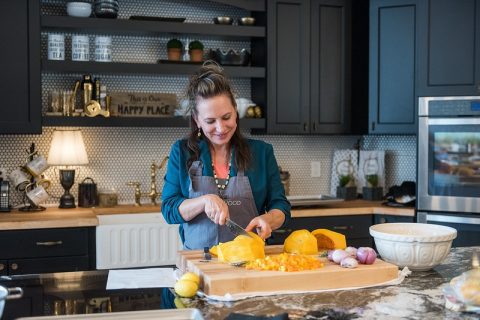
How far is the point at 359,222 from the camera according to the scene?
13.8ft

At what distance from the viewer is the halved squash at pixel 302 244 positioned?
2062 millimetres

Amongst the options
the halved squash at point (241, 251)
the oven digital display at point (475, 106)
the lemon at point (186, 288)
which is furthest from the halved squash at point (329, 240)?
the oven digital display at point (475, 106)

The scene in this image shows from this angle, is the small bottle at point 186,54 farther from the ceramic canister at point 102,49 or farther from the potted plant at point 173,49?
the ceramic canister at point 102,49

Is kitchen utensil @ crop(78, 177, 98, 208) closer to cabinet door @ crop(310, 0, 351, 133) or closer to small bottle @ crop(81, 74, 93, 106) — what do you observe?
small bottle @ crop(81, 74, 93, 106)

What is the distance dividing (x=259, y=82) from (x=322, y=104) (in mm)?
468

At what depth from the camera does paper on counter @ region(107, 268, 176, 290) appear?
6.43ft

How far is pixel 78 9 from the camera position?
3.93 m

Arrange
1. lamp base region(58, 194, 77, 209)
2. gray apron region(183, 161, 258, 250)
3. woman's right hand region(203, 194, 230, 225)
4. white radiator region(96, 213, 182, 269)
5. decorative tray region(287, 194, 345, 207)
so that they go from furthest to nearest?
decorative tray region(287, 194, 345, 207)
lamp base region(58, 194, 77, 209)
white radiator region(96, 213, 182, 269)
gray apron region(183, 161, 258, 250)
woman's right hand region(203, 194, 230, 225)

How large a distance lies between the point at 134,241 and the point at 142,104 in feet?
3.23

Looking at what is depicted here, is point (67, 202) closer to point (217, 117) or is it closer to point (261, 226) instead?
point (217, 117)

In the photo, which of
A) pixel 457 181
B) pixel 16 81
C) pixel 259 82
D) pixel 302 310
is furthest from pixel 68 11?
pixel 302 310

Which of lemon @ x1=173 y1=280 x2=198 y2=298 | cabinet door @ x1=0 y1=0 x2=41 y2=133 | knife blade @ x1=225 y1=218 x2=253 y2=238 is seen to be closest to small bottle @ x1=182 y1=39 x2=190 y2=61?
cabinet door @ x1=0 y1=0 x2=41 y2=133

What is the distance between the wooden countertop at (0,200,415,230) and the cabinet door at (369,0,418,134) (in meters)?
0.55

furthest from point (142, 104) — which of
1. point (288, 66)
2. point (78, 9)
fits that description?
point (288, 66)
